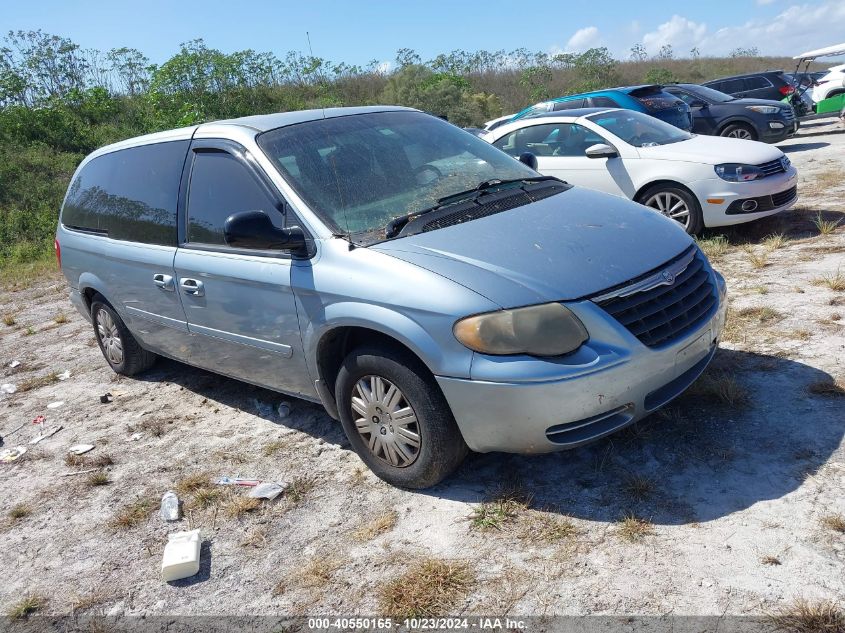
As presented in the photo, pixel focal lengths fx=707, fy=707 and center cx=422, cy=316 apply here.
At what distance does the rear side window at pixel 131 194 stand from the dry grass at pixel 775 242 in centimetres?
536

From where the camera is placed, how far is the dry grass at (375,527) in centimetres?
325

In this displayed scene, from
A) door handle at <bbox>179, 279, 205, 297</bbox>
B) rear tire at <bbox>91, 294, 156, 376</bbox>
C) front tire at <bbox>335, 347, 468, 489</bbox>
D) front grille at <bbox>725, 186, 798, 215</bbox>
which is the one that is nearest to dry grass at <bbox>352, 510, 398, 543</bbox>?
front tire at <bbox>335, 347, 468, 489</bbox>

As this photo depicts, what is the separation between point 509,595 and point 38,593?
2.20 metres

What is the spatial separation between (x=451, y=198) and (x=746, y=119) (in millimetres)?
12134

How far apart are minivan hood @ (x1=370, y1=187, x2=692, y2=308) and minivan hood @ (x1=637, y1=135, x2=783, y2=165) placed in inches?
148

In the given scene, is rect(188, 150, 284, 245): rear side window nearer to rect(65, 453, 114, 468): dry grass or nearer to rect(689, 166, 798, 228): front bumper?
rect(65, 453, 114, 468): dry grass

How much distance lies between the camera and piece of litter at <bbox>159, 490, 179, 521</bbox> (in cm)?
369

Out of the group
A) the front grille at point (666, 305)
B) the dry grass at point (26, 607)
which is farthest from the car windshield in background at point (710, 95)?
the dry grass at point (26, 607)

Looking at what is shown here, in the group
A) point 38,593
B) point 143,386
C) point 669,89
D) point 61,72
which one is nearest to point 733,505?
point 38,593

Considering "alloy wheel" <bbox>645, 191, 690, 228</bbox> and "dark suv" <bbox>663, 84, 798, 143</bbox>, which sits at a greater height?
"dark suv" <bbox>663, 84, 798, 143</bbox>

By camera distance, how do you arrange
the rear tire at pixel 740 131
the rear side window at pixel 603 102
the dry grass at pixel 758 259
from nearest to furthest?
the dry grass at pixel 758 259 < the rear side window at pixel 603 102 < the rear tire at pixel 740 131

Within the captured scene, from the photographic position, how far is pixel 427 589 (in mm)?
2805

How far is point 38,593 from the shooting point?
10.8 feet

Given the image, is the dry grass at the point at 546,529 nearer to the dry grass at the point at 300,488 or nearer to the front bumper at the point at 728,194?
the dry grass at the point at 300,488
